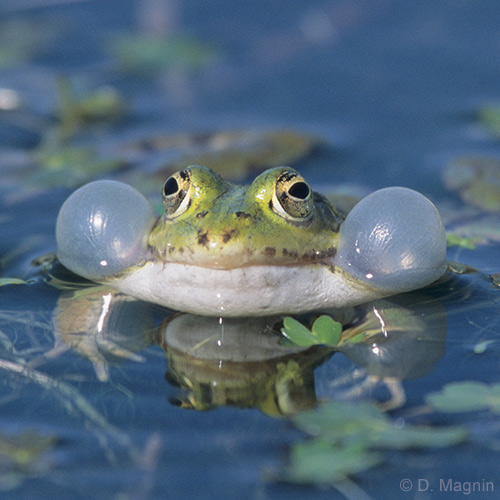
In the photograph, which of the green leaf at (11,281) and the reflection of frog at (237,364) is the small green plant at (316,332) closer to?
the reflection of frog at (237,364)

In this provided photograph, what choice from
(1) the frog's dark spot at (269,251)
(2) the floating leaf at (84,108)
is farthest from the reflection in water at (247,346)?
(2) the floating leaf at (84,108)

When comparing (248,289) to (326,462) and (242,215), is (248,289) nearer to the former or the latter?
(242,215)

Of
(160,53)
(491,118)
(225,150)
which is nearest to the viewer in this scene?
(225,150)

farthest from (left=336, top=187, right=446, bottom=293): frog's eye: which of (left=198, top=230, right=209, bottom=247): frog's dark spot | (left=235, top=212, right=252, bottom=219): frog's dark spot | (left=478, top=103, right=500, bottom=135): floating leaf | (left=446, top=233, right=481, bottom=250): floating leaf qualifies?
(left=478, top=103, right=500, bottom=135): floating leaf

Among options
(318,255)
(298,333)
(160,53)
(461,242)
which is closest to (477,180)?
(461,242)

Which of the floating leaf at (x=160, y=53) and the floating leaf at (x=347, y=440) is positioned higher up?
the floating leaf at (x=160, y=53)

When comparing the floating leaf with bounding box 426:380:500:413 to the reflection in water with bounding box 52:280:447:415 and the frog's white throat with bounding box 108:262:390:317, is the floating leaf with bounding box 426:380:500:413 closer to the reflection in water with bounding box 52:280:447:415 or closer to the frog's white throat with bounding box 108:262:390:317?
the reflection in water with bounding box 52:280:447:415
